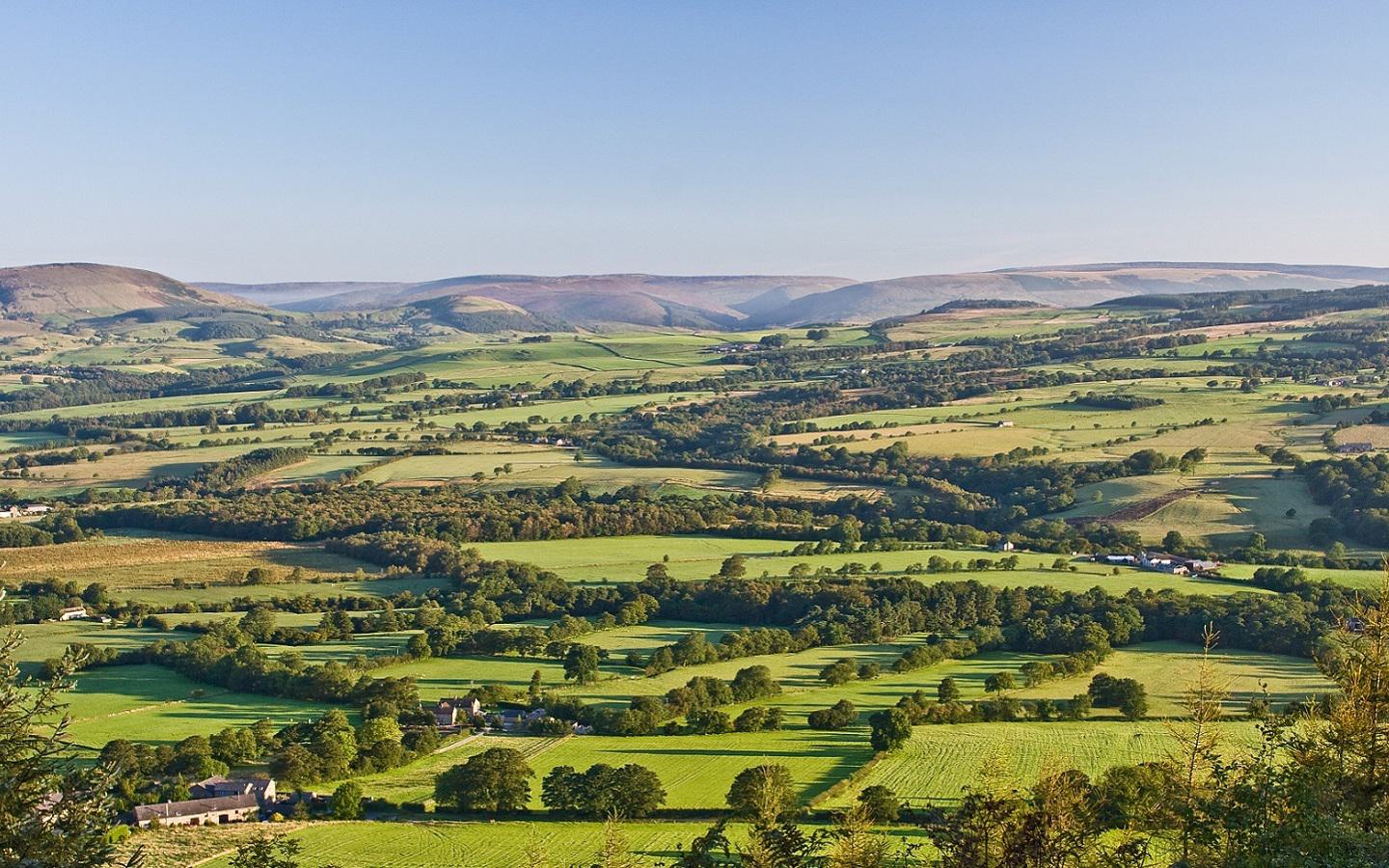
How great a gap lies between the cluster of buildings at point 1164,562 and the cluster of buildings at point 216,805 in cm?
4613

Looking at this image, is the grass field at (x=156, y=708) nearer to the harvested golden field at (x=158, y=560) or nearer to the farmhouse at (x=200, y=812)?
the farmhouse at (x=200, y=812)

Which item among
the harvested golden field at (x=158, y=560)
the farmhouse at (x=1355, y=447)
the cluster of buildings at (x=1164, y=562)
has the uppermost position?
the farmhouse at (x=1355, y=447)

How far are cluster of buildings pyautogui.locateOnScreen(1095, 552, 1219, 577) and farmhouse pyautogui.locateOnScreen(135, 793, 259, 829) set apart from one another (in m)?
46.8

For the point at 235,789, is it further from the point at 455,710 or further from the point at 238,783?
the point at 455,710

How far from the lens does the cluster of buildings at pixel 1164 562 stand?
6244 centimetres

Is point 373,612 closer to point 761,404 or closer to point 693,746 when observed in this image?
point 693,746

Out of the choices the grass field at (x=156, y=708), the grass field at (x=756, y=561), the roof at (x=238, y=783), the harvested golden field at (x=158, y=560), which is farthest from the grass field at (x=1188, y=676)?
the harvested golden field at (x=158, y=560)

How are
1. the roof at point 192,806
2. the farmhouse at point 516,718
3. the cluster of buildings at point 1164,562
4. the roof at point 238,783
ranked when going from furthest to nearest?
the cluster of buildings at point 1164,562 → the farmhouse at point 516,718 → the roof at point 238,783 → the roof at point 192,806

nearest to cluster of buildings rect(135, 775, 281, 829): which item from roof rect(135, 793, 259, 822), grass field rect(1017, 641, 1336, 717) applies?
roof rect(135, 793, 259, 822)

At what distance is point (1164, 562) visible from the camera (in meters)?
64.9

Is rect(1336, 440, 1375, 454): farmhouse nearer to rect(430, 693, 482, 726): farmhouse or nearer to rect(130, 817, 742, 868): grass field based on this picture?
rect(430, 693, 482, 726): farmhouse

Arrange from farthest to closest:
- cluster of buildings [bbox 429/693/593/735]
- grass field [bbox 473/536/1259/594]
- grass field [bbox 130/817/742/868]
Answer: grass field [bbox 473/536/1259/594] < cluster of buildings [bbox 429/693/593/735] < grass field [bbox 130/817/742/868]

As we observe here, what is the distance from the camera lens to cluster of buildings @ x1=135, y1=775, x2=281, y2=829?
35156mm

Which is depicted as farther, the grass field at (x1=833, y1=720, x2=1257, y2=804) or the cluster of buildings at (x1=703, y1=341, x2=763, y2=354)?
the cluster of buildings at (x1=703, y1=341, x2=763, y2=354)
